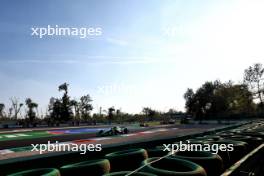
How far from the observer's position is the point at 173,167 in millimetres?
4633

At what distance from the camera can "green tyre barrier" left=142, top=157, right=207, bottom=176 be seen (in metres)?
3.68

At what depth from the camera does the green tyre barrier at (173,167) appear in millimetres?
3682

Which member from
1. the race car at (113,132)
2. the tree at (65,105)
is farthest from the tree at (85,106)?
the race car at (113,132)

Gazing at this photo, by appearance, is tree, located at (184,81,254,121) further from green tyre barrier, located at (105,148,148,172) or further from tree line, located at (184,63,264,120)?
green tyre barrier, located at (105,148,148,172)

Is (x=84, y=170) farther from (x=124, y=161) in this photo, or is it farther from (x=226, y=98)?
(x=226, y=98)

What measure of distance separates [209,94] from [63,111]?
48.1 meters

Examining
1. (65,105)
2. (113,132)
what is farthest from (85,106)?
(113,132)

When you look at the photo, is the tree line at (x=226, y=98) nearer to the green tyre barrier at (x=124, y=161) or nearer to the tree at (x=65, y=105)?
the tree at (x=65, y=105)

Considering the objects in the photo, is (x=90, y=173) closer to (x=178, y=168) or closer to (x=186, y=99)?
(x=178, y=168)

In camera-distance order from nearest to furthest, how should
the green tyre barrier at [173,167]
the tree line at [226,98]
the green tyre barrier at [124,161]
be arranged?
1. the green tyre barrier at [173,167]
2. the green tyre barrier at [124,161]
3. the tree line at [226,98]

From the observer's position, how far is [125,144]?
6.61 metres

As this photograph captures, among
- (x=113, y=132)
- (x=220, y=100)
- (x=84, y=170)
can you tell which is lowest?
(x=113, y=132)

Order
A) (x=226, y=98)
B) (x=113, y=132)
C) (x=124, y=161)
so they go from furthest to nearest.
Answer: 1. (x=226, y=98)
2. (x=113, y=132)
3. (x=124, y=161)

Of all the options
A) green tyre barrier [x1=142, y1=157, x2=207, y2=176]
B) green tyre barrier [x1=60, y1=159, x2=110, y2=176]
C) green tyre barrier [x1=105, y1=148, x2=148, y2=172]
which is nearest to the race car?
green tyre barrier [x1=105, y1=148, x2=148, y2=172]
